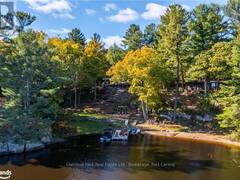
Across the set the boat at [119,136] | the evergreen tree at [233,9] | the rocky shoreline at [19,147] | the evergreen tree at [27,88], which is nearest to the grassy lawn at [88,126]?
the boat at [119,136]

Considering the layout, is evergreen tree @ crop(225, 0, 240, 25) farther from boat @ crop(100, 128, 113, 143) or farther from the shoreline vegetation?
boat @ crop(100, 128, 113, 143)

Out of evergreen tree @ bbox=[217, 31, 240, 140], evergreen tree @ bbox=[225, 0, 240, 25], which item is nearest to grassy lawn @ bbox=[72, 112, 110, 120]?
evergreen tree @ bbox=[217, 31, 240, 140]

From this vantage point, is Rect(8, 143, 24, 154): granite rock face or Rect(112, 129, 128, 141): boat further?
Rect(112, 129, 128, 141): boat

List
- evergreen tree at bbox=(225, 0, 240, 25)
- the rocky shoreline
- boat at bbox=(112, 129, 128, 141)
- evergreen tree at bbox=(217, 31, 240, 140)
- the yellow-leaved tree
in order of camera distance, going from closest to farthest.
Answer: the rocky shoreline
boat at bbox=(112, 129, 128, 141)
evergreen tree at bbox=(217, 31, 240, 140)
the yellow-leaved tree
evergreen tree at bbox=(225, 0, 240, 25)

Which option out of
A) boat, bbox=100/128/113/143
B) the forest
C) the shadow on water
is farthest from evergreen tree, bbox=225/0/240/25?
boat, bbox=100/128/113/143

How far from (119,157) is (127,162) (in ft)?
7.38

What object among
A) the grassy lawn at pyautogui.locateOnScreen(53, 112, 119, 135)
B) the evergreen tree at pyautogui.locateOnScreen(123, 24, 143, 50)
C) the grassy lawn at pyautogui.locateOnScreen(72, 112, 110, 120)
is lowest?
the grassy lawn at pyautogui.locateOnScreen(53, 112, 119, 135)

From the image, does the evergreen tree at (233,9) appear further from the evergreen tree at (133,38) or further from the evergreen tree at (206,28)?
the evergreen tree at (133,38)

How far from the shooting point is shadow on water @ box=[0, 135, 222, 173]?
3032 centimetres

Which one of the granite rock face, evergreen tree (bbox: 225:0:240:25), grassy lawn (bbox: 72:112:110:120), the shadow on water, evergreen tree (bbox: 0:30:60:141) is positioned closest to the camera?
the shadow on water

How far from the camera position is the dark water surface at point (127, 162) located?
90.8ft

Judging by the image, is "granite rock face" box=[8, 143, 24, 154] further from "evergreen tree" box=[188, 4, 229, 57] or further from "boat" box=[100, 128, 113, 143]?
"evergreen tree" box=[188, 4, 229, 57]

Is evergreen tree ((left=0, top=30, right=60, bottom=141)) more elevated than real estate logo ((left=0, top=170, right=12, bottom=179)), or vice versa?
evergreen tree ((left=0, top=30, right=60, bottom=141))

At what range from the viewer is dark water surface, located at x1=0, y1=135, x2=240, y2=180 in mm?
27688
